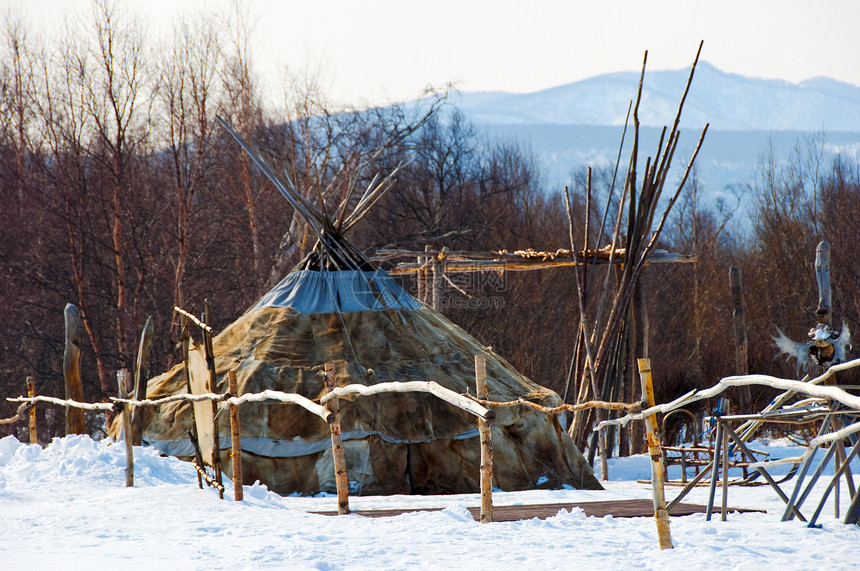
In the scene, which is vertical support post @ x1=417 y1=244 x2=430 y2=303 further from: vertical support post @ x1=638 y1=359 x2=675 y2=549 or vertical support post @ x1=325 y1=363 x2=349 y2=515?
vertical support post @ x1=638 y1=359 x2=675 y2=549

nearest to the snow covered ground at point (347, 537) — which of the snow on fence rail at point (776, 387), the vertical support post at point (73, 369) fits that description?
the snow on fence rail at point (776, 387)

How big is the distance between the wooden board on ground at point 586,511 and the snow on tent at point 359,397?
2405 mm

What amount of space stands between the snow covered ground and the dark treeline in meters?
8.84

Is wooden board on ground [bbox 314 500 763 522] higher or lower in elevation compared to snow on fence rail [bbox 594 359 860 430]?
lower

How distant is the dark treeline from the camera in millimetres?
16375

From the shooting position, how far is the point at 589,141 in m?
147

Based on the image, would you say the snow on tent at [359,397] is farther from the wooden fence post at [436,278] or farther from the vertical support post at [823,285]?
the vertical support post at [823,285]

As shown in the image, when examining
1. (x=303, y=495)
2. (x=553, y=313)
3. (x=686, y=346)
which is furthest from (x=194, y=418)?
(x=686, y=346)

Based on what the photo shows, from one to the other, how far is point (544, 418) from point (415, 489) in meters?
1.57

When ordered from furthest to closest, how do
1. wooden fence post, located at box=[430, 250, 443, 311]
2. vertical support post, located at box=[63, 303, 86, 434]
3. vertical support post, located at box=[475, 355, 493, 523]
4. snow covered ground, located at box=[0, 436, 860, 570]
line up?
wooden fence post, located at box=[430, 250, 443, 311]
vertical support post, located at box=[63, 303, 86, 434]
vertical support post, located at box=[475, 355, 493, 523]
snow covered ground, located at box=[0, 436, 860, 570]

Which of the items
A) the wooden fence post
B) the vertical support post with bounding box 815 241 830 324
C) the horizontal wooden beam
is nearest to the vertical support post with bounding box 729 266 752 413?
the horizontal wooden beam

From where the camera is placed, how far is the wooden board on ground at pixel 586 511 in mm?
5086

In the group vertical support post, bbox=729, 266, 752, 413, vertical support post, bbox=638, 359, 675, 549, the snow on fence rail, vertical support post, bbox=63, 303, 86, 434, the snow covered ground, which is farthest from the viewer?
vertical support post, bbox=729, 266, 752, 413

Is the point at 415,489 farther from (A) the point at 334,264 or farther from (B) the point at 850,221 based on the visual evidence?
(B) the point at 850,221
